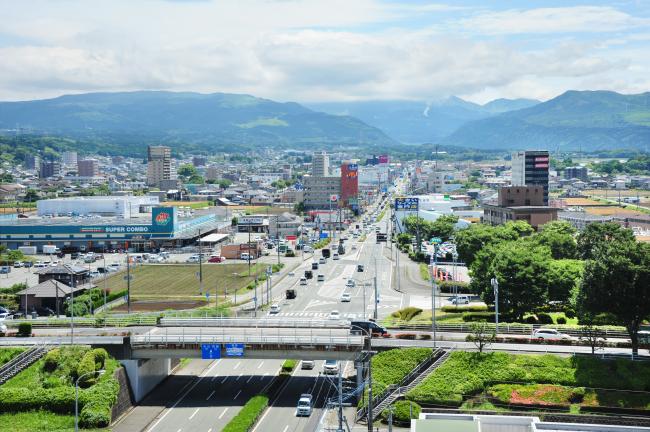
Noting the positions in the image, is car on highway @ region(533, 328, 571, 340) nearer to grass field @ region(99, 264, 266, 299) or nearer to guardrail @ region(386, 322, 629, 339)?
guardrail @ region(386, 322, 629, 339)

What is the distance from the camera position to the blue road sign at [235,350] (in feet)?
123

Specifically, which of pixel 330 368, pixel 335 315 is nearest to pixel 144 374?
pixel 330 368

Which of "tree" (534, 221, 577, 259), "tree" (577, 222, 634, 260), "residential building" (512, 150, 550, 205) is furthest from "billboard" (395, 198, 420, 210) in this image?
"tree" (534, 221, 577, 259)

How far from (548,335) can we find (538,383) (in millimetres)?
6740

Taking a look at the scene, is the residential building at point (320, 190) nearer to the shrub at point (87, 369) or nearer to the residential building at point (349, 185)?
the residential building at point (349, 185)

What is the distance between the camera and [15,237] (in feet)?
335

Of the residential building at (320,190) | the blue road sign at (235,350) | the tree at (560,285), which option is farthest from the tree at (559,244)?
the residential building at (320,190)

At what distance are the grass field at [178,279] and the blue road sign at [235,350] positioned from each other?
30.6 metres

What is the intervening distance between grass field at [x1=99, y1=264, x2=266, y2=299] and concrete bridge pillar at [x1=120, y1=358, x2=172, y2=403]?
1059 inches

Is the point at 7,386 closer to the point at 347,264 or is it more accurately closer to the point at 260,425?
the point at 260,425

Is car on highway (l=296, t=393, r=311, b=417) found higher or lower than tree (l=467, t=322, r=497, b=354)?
lower

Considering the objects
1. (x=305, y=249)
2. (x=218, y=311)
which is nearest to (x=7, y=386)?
(x=218, y=311)

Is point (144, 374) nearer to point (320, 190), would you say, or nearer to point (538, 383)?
point (538, 383)

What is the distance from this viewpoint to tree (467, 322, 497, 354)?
37.1 m
